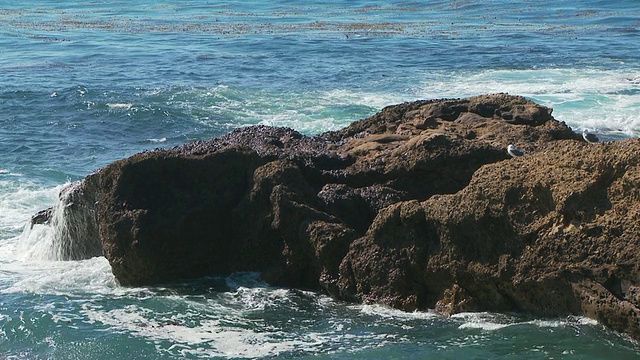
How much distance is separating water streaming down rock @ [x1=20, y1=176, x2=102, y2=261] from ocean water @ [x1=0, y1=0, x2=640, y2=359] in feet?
0.45

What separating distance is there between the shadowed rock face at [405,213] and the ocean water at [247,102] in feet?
0.82

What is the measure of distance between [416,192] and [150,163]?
2854 millimetres

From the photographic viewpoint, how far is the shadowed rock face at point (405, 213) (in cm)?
762

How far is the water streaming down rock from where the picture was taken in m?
10.5

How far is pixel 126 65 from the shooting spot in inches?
1135

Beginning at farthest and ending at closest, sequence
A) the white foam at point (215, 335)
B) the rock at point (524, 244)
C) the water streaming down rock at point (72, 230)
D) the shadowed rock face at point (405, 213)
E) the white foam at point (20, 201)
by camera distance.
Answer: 1. the white foam at point (20, 201)
2. the water streaming down rock at point (72, 230)
3. the white foam at point (215, 335)
4. the shadowed rock face at point (405, 213)
5. the rock at point (524, 244)

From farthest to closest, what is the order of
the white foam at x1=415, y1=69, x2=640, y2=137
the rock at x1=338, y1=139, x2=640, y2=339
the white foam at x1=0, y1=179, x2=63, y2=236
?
the white foam at x1=415, y1=69, x2=640, y2=137
the white foam at x1=0, y1=179, x2=63, y2=236
the rock at x1=338, y1=139, x2=640, y2=339

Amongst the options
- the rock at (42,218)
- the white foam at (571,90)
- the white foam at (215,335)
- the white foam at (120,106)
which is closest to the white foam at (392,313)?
the white foam at (215,335)

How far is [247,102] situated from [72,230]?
11.5 metres

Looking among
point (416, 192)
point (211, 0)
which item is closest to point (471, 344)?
point (416, 192)

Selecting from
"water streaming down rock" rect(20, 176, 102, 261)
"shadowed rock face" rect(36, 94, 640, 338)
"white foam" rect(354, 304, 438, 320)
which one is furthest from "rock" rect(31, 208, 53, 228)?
"white foam" rect(354, 304, 438, 320)

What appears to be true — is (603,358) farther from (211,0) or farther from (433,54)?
(211,0)

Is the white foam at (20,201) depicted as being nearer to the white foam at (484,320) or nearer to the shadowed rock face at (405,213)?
the shadowed rock face at (405,213)

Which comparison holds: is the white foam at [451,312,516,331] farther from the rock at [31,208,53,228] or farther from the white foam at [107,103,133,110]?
the white foam at [107,103,133,110]
